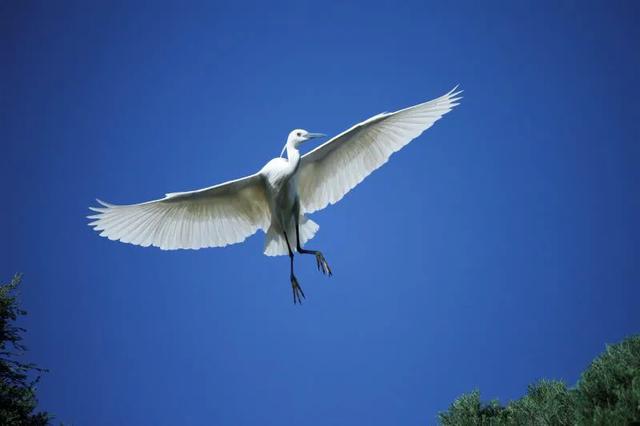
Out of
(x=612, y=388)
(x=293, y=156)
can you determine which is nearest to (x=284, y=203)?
(x=293, y=156)

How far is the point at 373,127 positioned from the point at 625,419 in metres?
5.87

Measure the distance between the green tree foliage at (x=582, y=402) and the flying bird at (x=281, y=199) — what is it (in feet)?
9.37

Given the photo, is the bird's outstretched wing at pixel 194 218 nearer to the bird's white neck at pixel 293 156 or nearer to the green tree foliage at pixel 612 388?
the bird's white neck at pixel 293 156

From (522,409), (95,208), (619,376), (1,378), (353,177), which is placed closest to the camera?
(619,376)

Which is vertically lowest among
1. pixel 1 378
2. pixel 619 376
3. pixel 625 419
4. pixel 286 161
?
pixel 625 419

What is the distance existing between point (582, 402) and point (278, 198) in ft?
17.3

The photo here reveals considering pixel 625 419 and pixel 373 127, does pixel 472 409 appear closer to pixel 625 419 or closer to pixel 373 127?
pixel 625 419

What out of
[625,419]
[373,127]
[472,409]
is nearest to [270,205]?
[373,127]

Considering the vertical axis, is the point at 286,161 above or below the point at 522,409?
above

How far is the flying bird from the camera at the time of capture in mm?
10797

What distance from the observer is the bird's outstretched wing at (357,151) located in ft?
35.9

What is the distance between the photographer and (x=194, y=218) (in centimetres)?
1137

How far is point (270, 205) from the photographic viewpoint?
36.6 ft

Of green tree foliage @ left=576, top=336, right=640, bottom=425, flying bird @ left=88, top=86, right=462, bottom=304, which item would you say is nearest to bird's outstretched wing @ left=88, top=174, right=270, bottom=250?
flying bird @ left=88, top=86, right=462, bottom=304
